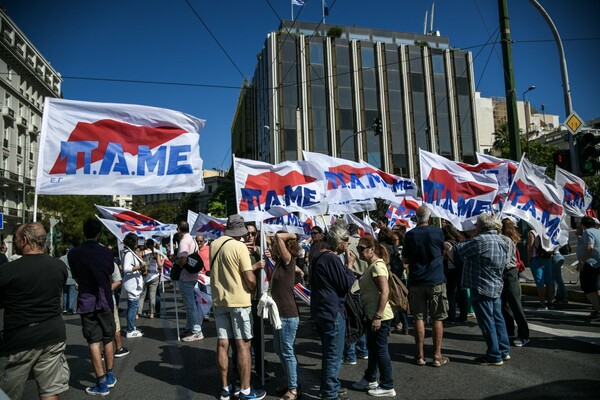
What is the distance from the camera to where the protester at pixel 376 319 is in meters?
4.34

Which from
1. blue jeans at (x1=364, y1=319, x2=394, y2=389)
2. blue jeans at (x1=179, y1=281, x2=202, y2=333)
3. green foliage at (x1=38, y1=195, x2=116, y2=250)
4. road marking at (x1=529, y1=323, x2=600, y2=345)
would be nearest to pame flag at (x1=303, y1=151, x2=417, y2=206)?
blue jeans at (x1=179, y1=281, x2=202, y2=333)

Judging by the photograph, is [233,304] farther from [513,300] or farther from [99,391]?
[513,300]

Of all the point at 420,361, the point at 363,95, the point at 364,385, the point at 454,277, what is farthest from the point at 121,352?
the point at 363,95

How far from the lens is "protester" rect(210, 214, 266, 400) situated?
4336mm

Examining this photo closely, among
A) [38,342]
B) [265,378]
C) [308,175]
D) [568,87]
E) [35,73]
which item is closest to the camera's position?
[38,342]

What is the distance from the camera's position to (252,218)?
6414 millimetres

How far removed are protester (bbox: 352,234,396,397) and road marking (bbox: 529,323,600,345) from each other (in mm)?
3431

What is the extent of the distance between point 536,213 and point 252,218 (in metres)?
4.87

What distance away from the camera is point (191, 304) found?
7.27 metres

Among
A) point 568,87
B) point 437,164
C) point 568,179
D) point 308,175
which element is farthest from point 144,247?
point 568,87

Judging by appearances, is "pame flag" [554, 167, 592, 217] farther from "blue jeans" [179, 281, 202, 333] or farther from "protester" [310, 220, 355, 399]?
"blue jeans" [179, 281, 202, 333]

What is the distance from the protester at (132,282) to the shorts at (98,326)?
9.26 feet

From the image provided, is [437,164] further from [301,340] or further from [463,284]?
[301,340]

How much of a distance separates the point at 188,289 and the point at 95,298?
266cm
